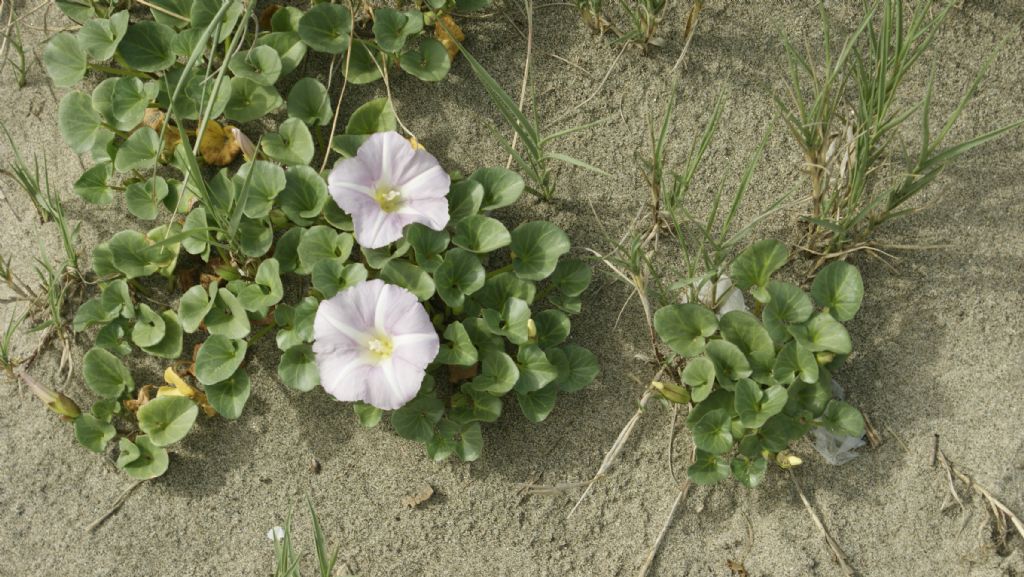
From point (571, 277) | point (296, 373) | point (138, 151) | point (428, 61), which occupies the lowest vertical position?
point (296, 373)

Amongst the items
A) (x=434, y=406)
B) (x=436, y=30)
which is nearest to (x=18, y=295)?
(x=434, y=406)

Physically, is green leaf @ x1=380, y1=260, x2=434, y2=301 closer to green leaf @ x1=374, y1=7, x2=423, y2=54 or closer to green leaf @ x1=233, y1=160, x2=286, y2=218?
green leaf @ x1=233, y1=160, x2=286, y2=218

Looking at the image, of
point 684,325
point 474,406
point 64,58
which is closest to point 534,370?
point 474,406

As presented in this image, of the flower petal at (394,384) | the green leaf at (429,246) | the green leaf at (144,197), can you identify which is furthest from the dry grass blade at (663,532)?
the green leaf at (144,197)

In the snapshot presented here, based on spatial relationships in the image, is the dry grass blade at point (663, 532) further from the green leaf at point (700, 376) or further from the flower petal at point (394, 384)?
the flower petal at point (394, 384)

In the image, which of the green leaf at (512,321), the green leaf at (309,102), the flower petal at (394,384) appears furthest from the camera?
the green leaf at (309,102)

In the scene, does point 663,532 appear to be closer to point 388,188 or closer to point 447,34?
point 388,188
